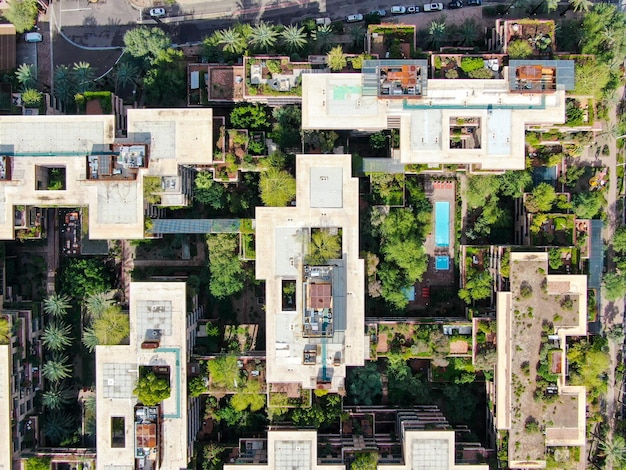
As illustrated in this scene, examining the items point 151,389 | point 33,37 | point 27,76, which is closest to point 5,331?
point 151,389

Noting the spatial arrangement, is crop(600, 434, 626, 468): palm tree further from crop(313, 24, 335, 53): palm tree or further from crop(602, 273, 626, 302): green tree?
crop(313, 24, 335, 53): palm tree

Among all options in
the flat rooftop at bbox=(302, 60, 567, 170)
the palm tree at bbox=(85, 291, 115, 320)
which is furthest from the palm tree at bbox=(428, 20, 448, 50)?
the palm tree at bbox=(85, 291, 115, 320)

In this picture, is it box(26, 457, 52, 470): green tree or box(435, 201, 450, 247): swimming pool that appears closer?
box(26, 457, 52, 470): green tree

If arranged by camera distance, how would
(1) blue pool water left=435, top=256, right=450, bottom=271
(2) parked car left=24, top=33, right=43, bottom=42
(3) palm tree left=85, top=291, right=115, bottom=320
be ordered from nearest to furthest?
(3) palm tree left=85, top=291, right=115, bottom=320 < (1) blue pool water left=435, top=256, right=450, bottom=271 < (2) parked car left=24, top=33, right=43, bottom=42

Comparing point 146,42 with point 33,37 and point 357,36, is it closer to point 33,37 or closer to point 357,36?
point 33,37

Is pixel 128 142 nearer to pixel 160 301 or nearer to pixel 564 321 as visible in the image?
pixel 160 301

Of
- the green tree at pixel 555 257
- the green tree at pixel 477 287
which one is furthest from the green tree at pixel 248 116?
the green tree at pixel 555 257
